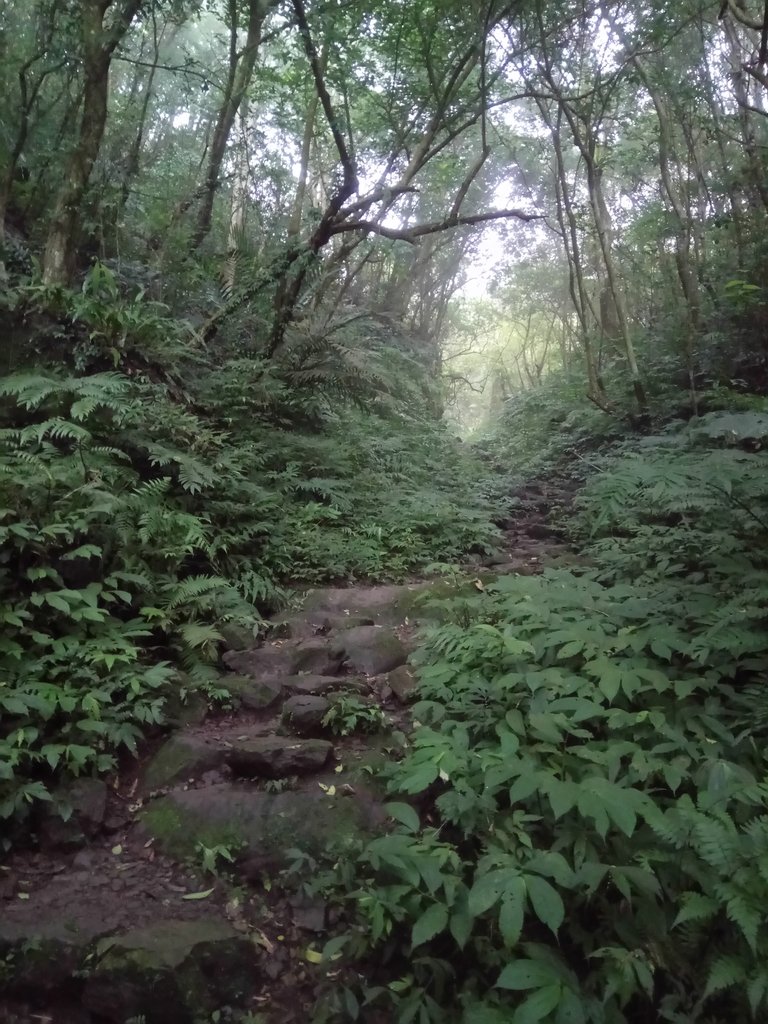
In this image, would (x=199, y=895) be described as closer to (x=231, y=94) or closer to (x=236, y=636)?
(x=236, y=636)

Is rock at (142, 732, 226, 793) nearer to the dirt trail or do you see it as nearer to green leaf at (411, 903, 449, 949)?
the dirt trail

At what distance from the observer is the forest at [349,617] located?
96.2 inches

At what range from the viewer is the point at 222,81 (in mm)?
10562

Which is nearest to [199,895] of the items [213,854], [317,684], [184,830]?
[213,854]

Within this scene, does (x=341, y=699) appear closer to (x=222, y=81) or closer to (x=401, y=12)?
→ (x=401, y=12)

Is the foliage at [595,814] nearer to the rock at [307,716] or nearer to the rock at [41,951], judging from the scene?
the rock at [307,716]

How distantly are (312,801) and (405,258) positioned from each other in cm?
1589

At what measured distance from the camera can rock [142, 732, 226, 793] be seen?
3590mm

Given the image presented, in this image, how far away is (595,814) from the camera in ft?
7.67

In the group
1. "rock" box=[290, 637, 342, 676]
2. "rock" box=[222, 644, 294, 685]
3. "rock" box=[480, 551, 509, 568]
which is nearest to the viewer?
"rock" box=[222, 644, 294, 685]

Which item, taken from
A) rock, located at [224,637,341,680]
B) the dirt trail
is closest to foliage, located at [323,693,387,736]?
the dirt trail

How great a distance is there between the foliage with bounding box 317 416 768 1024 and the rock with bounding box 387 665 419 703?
0.36 meters

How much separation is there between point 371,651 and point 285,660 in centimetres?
62

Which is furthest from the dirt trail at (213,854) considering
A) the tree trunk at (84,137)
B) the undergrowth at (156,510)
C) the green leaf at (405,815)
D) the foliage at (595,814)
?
the tree trunk at (84,137)
